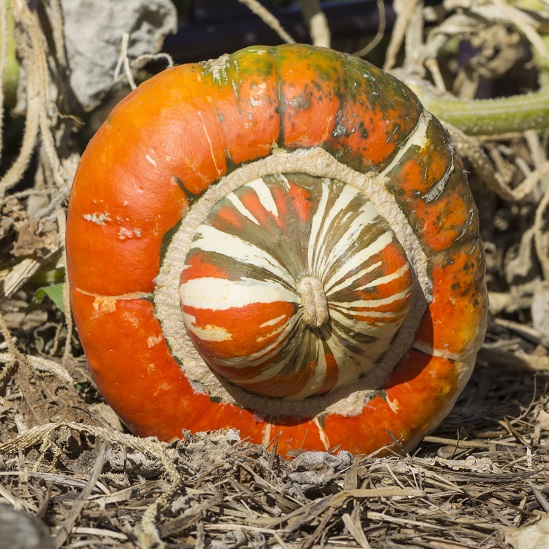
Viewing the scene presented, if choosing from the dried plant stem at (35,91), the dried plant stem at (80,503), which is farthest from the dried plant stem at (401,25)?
the dried plant stem at (80,503)

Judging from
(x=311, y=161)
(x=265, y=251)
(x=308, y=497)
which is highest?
(x=311, y=161)

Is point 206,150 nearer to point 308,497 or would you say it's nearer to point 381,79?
point 381,79

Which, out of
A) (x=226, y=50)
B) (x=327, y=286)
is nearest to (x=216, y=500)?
(x=327, y=286)

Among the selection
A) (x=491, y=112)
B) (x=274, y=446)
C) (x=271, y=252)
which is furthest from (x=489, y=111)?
(x=274, y=446)

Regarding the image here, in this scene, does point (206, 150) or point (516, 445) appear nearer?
point (206, 150)

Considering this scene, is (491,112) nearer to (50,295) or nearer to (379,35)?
(379,35)

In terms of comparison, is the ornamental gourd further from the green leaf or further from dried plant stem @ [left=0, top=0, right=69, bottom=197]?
dried plant stem @ [left=0, top=0, right=69, bottom=197]

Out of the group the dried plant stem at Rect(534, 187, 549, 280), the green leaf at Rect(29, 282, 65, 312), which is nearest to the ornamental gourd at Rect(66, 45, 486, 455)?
the green leaf at Rect(29, 282, 65, 312)
